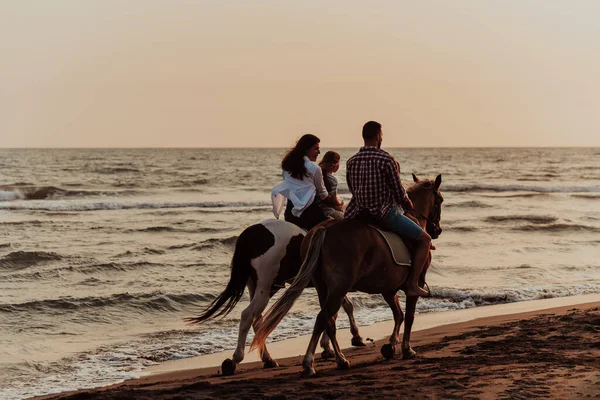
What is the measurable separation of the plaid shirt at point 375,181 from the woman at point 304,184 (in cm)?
93

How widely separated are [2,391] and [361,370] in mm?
3584

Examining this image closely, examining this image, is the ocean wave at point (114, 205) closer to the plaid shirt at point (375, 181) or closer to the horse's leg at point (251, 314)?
the horse's leg at point (251, 314)

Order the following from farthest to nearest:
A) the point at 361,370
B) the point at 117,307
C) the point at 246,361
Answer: the point at 117,307 < the point at 246,361 < the point at 361,370

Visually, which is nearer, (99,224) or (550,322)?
(550,322)

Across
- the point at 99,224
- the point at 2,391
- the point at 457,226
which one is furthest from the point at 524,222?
the point at 2,391

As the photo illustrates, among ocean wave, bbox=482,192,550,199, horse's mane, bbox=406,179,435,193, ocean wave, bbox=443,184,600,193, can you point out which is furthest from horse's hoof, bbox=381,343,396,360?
ocean wave, bbox=443,184,600,193

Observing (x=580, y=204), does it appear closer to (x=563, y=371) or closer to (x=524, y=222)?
(x=524, y=222)

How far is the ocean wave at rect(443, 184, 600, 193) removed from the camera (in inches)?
1935

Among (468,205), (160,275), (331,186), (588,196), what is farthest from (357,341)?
(588,196)

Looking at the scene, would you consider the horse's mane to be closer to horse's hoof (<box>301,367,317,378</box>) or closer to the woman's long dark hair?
the woman's long dark hair

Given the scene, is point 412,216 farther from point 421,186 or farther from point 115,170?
point 115,170

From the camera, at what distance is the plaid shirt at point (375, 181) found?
25.6 ft

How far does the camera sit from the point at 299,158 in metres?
8.79

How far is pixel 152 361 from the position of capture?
9555 mm
